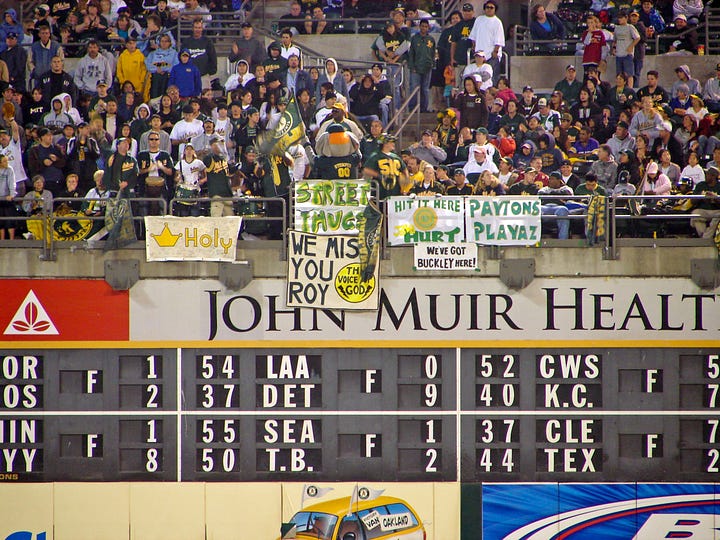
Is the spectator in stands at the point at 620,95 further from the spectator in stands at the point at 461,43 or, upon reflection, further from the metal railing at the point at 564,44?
the spectator in stands at the point at 461,43

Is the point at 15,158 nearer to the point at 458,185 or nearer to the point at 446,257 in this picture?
the point at 458,185

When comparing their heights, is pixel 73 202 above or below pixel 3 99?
below

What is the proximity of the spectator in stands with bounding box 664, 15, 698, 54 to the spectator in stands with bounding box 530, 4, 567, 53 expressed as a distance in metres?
2.00

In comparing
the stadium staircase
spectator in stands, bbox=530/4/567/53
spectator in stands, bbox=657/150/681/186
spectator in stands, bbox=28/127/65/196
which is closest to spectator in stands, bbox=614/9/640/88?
spectator in stands, bbox=530/4/567/53

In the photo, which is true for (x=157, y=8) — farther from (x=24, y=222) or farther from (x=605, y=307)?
(x=605, y=307)

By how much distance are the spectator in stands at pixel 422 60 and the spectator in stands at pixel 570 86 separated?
219cm

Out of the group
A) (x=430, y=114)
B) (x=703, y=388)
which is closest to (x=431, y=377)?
(x=703, y=388)

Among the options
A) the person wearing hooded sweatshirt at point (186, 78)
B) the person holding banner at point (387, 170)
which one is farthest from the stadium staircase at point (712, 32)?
the person wearing hooded sweatshirt at point (186, 78)

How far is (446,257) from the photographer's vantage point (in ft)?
53.0

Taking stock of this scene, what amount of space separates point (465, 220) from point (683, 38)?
822cm

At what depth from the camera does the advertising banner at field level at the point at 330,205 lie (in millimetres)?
16484

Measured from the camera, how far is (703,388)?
15977 mm

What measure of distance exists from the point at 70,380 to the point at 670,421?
8.03 metres

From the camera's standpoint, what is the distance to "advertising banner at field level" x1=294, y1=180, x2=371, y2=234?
16.5 m
